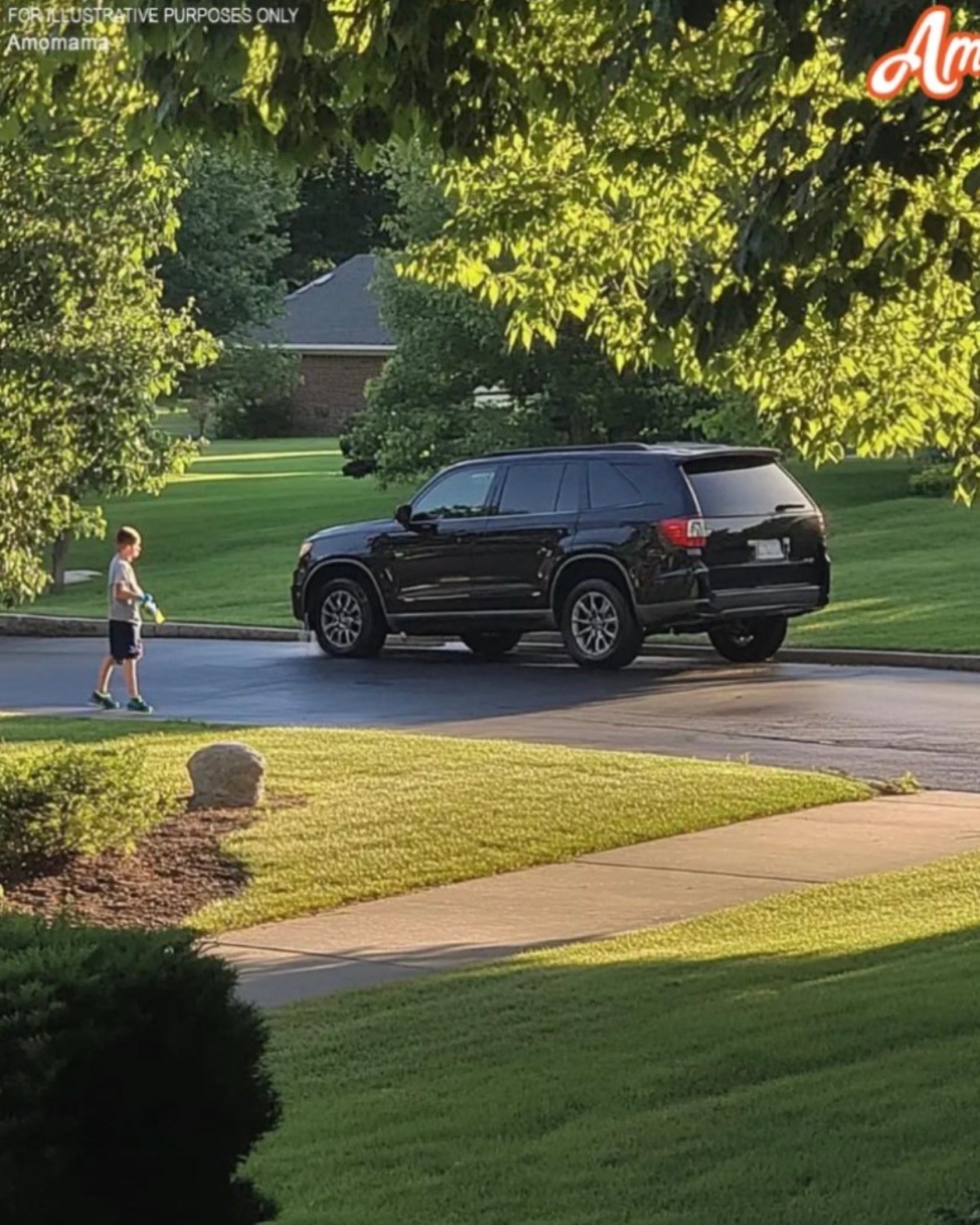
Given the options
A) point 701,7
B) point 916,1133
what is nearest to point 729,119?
point 701,7

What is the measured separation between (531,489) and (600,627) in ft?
5.73

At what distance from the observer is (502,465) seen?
22.2 m

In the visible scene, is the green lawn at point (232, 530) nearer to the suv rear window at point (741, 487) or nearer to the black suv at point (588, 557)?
the black suv at point (588, 557)

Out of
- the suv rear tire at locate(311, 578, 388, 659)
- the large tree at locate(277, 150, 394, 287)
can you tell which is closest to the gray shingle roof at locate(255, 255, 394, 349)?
the large tree at locate(277, 150, 394, 287)

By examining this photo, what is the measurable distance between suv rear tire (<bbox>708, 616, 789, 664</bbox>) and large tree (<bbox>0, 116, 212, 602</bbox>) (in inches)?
378

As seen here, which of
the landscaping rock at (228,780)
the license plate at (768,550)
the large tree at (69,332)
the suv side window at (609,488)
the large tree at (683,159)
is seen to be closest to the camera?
the large tree at (683,159)

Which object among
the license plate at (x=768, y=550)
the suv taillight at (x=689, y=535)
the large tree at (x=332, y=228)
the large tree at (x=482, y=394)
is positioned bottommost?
the license plate at (x=768, y=550)

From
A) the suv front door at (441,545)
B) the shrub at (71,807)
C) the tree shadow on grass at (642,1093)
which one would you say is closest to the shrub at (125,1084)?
the tree shadow on grass at (642,1093)

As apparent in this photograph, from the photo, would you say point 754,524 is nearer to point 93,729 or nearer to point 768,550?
point 768,550

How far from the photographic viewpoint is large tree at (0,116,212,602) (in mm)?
11523

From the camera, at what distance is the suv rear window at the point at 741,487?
20516 mm

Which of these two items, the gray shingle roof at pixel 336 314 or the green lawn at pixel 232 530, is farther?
the gray shingle roof at pixel 336 314

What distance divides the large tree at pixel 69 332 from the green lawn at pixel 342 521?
35.8 feet

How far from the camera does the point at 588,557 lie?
2109 cm
